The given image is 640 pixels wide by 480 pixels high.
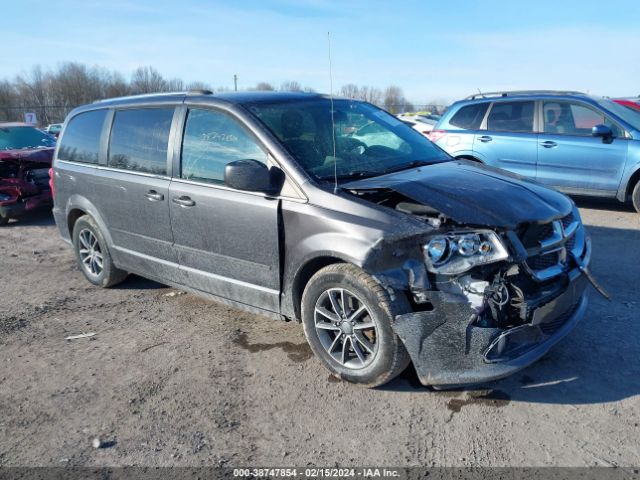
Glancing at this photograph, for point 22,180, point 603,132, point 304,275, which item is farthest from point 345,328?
point 22,180

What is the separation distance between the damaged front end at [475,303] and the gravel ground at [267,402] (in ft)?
1.10

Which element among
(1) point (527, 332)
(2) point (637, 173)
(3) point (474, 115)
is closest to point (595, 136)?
(2) point (637, 173)

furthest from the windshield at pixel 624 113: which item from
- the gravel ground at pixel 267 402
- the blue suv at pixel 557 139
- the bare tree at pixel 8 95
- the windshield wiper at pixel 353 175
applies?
→ the bare tree at pixel 8 95

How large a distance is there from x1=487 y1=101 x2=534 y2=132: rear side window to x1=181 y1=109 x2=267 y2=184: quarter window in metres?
5.95

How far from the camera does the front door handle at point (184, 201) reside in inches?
169

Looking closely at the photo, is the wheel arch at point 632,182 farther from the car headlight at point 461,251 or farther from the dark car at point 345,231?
the car headlight at point 461,251

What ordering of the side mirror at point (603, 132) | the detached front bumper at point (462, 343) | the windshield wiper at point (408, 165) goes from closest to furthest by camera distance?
the detached front bumper at point (462, 343) < the windshield wiper at point (408, 165) < the side mirror at point (603, 132)

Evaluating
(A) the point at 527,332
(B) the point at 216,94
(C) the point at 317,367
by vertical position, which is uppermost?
(B) the point at 216,94

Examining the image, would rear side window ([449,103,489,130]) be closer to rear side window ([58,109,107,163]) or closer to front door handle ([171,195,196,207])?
rear side window ([58,109,107,163])

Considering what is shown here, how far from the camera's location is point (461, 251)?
10.3 ft

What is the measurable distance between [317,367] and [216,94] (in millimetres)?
2378

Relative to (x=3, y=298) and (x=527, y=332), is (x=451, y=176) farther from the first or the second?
(x=3, y=298)

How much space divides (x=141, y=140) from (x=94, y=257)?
1621 millimetres

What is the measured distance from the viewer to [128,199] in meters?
4.91
